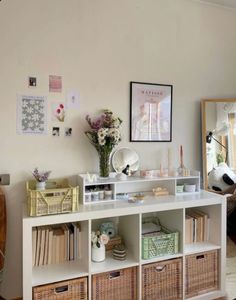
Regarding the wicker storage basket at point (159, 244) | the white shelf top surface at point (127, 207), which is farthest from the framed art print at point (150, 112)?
the wicker storage basket at point (159, 244)

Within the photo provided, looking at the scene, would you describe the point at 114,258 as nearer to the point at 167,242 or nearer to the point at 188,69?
the point at 167,242

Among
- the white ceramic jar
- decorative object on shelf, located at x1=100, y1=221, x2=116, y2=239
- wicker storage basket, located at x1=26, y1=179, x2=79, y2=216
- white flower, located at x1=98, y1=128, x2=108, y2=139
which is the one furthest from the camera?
decorative object on shelf, located at x1=100, y1=221, x2=116, y2=239

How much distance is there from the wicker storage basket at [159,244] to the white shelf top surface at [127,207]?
23 cm

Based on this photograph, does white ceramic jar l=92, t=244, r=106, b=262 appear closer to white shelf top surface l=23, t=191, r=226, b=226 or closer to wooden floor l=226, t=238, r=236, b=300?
white shelf top surface l=23, t=191, r=226, b=226

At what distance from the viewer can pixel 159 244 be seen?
210 cm

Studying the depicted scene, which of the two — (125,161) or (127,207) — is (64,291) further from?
(125,161)

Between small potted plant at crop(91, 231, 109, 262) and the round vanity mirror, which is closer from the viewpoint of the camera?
small potted plant at crop(91, 231, 109, 262)

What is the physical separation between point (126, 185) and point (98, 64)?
42.1 inches

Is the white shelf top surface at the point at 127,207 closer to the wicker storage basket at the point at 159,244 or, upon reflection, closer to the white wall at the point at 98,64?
the wicker storage basket at the point at 159,244

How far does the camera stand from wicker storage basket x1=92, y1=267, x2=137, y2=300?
75.4 inches

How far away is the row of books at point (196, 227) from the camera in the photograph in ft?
7.66

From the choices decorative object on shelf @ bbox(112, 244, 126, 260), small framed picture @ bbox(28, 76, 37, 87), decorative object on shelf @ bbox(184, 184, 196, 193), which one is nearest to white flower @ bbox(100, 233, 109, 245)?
decorative object on shelf @ bbox(112, 244, 126, 260)

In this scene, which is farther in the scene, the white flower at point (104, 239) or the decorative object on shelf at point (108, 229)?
the decorative object on shelf at point (108, 229)

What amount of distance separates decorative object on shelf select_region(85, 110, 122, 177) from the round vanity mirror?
141mm
